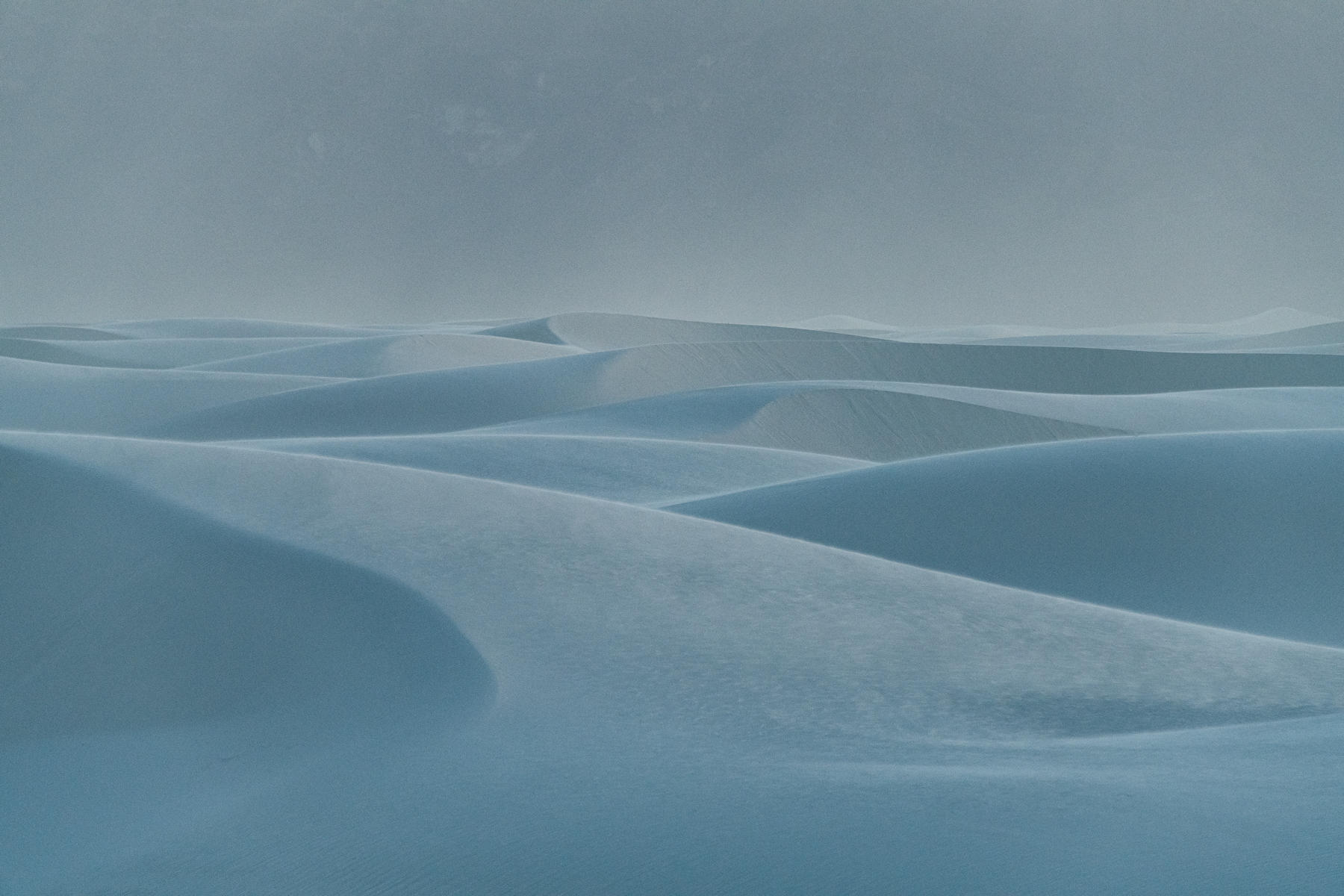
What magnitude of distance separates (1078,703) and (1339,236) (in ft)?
70.1

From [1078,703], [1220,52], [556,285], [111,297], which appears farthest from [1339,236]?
[1078,703]

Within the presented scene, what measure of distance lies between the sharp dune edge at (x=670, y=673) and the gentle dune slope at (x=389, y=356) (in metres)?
3.19

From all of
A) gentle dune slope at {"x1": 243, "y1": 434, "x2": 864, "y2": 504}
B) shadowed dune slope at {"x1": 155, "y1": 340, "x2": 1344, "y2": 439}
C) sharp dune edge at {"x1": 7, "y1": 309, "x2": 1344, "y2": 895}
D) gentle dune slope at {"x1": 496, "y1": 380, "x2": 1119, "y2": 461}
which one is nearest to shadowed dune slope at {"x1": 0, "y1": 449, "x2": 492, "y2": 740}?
sharp dune edge at {"x1": 7, "y1": 309, "x2": 1344, "y2": 895}

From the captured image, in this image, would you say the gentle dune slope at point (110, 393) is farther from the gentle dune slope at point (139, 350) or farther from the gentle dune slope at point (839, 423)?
the gentle dune slope at point (139, 350)

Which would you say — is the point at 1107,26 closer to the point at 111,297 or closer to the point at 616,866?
the point at 111,297

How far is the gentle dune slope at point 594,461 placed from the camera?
261 cm

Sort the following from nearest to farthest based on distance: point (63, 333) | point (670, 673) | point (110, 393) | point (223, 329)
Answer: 1. point (670, 673)
2. point (110, 393)
3. point (63, 333)
4. point (223, 329)

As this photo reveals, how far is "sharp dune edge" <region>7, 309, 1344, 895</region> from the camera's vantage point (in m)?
0.90

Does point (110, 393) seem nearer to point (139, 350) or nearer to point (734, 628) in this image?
point (139, 350)

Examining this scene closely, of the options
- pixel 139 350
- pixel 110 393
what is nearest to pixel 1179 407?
pixel 110 393

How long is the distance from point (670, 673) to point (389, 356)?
16.0 feet

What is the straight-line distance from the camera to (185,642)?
1.37 meters

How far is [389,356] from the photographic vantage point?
589cm

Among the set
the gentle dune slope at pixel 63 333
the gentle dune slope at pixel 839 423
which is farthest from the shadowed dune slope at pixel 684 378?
the gentle dune slope at pixel 63 333
